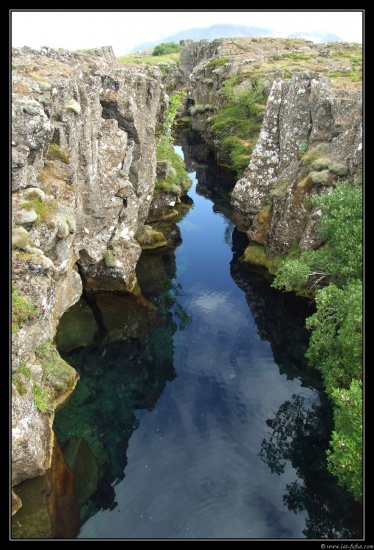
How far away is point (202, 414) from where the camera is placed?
2877 cm

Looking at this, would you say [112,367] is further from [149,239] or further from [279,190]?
[279,190]

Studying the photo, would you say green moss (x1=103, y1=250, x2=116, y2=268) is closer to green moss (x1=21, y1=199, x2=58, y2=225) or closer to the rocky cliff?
green moss (x1=21, y1=199, x2=58, y2=225)

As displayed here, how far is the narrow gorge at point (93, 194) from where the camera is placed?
22.9 metres

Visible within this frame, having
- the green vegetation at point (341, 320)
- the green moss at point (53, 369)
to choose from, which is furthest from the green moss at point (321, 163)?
the green moss at point (53, 369)

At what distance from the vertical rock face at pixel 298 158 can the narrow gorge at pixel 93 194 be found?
121 mm

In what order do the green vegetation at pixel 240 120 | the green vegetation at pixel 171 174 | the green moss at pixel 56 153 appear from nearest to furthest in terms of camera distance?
the green moss at pixel 56 153
the green vegetation at pixel 171 174
the green vegetation at pixel 240 120

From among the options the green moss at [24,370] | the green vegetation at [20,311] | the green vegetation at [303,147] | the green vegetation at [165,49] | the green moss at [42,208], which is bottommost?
the green moss at [24,370]

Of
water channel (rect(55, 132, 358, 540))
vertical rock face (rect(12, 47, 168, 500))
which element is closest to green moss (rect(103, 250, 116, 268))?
vertical rock face (rect(12, 47, 168, 500))

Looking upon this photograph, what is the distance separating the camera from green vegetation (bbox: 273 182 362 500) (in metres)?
20.0

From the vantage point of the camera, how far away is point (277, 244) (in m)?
42.8

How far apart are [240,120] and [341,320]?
167 feet

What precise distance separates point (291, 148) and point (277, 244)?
10.6m

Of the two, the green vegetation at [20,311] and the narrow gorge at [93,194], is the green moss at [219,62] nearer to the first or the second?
the narrow gorge at [93,194]

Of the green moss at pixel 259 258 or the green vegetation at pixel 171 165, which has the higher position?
the green vegetation at pixel 171 165
